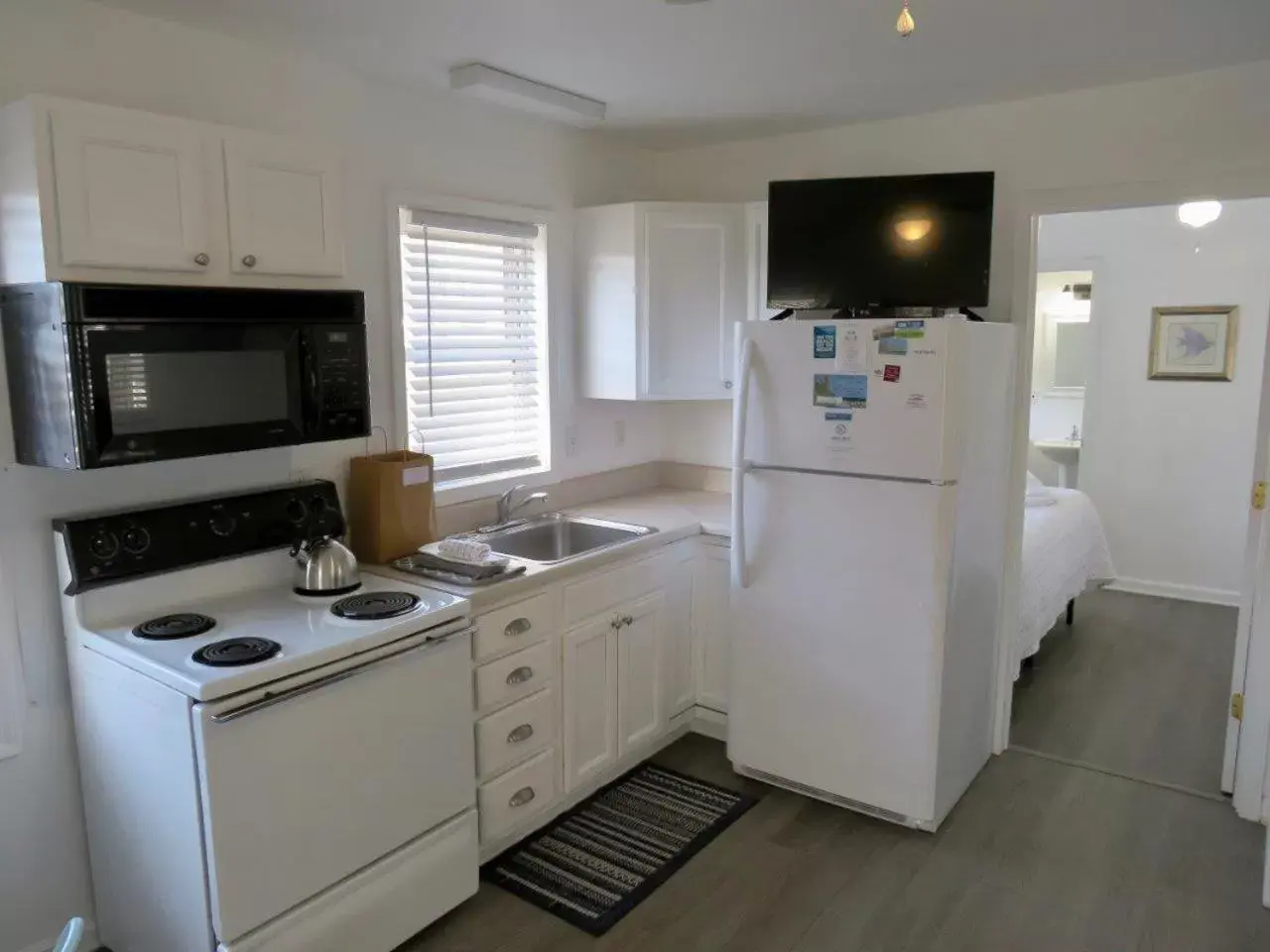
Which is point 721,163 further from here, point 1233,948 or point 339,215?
point 1233,948

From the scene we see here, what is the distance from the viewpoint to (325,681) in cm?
202

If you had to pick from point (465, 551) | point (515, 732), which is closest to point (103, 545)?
point (465, 551)

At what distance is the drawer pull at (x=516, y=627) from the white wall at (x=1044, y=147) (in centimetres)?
201

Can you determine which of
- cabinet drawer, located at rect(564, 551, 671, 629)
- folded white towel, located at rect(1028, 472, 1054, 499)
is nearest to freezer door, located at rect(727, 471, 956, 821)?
cabinet drawer, located at rect(564, 551, 671, 629)

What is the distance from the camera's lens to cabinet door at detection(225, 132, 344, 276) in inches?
85.0

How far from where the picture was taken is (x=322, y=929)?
2084mm

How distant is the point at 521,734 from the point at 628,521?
97 centimetres

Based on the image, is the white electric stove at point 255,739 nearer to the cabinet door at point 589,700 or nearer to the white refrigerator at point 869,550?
the cabinet door at point 589,700

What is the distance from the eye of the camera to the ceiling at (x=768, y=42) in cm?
218

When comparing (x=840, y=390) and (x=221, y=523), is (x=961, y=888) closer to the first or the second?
(x=840, y=390)

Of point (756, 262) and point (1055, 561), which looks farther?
point (1055, 561)

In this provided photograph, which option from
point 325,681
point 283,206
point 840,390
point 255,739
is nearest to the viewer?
point 255,739

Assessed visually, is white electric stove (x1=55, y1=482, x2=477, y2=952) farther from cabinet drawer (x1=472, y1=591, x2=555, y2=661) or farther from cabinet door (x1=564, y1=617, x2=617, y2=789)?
cabinet door (x1=564, y1=617, x2=617, y2=789)

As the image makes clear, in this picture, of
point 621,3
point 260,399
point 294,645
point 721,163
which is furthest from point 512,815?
point 721,163
